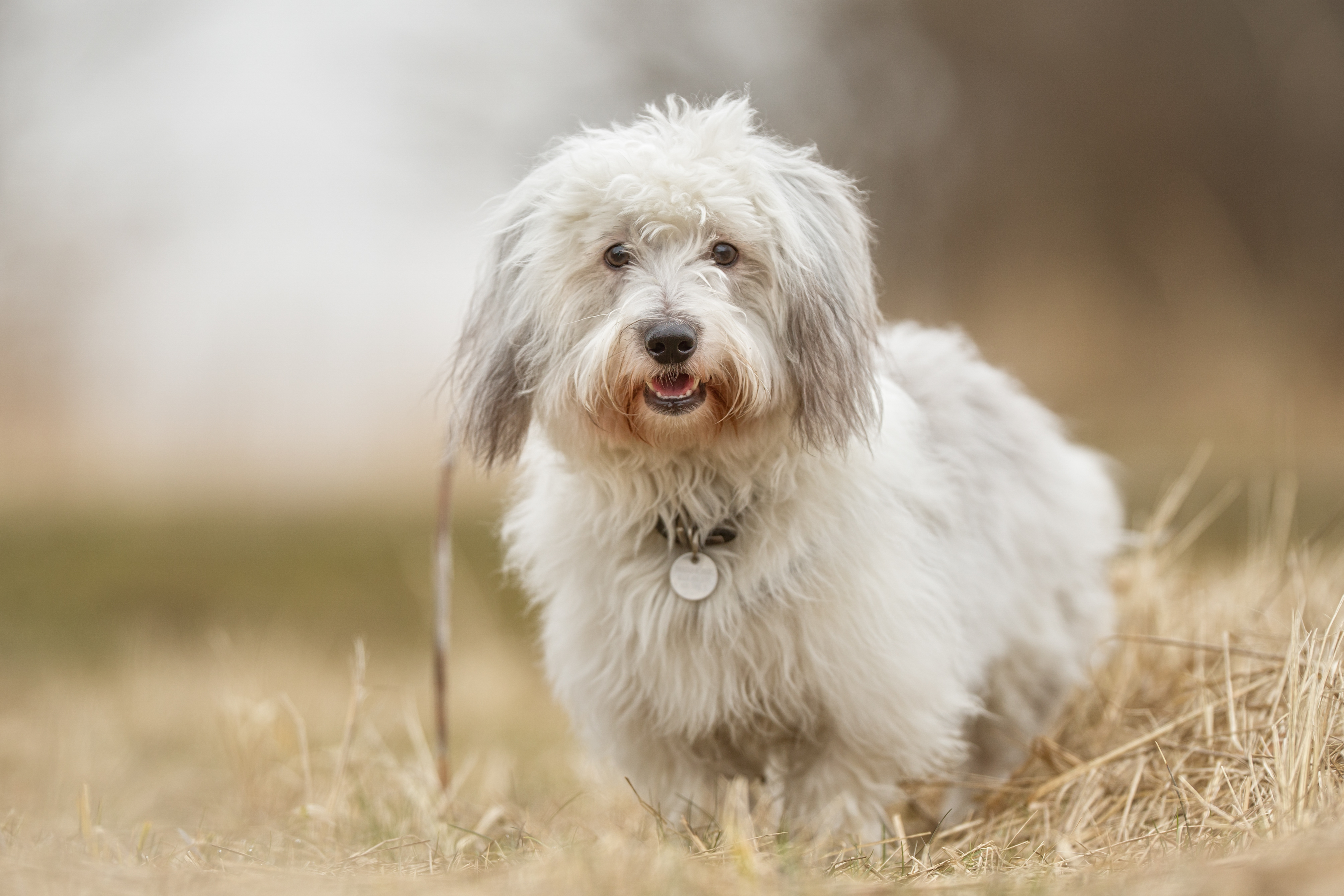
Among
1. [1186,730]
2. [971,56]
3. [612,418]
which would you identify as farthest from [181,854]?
[971,56]

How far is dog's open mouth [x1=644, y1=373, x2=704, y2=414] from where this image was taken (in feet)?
8.74

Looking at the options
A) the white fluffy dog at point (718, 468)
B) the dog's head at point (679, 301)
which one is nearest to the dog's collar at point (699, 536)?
the white fluffy dog at point (718, 468)

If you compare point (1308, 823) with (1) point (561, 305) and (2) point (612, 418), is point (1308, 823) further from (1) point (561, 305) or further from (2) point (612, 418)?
(1) point (561, 305)

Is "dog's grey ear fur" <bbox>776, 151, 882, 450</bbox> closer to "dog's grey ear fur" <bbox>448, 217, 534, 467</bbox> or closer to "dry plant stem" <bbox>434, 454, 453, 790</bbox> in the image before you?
"dog's grey ear fur" <bbox>448, 217, 534, 467</bbox>

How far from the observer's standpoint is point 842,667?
2879mm

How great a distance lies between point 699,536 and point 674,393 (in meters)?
0.44

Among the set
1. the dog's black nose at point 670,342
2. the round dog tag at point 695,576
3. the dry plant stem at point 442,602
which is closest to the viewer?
the dog's black nose at point 670,342

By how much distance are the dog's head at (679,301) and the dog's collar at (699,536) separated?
0.23 m

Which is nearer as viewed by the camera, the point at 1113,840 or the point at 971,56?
the point at 1113,840

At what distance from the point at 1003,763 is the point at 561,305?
2.18m

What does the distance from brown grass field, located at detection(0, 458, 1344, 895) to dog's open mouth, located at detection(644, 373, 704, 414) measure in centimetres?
85

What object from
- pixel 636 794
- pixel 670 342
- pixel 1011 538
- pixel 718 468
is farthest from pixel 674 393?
pixel 1011 538

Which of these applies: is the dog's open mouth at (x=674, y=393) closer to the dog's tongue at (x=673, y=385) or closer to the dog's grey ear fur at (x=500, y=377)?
the dog's tongue at (x=673, y=385)

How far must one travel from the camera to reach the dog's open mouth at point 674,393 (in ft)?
8.74
